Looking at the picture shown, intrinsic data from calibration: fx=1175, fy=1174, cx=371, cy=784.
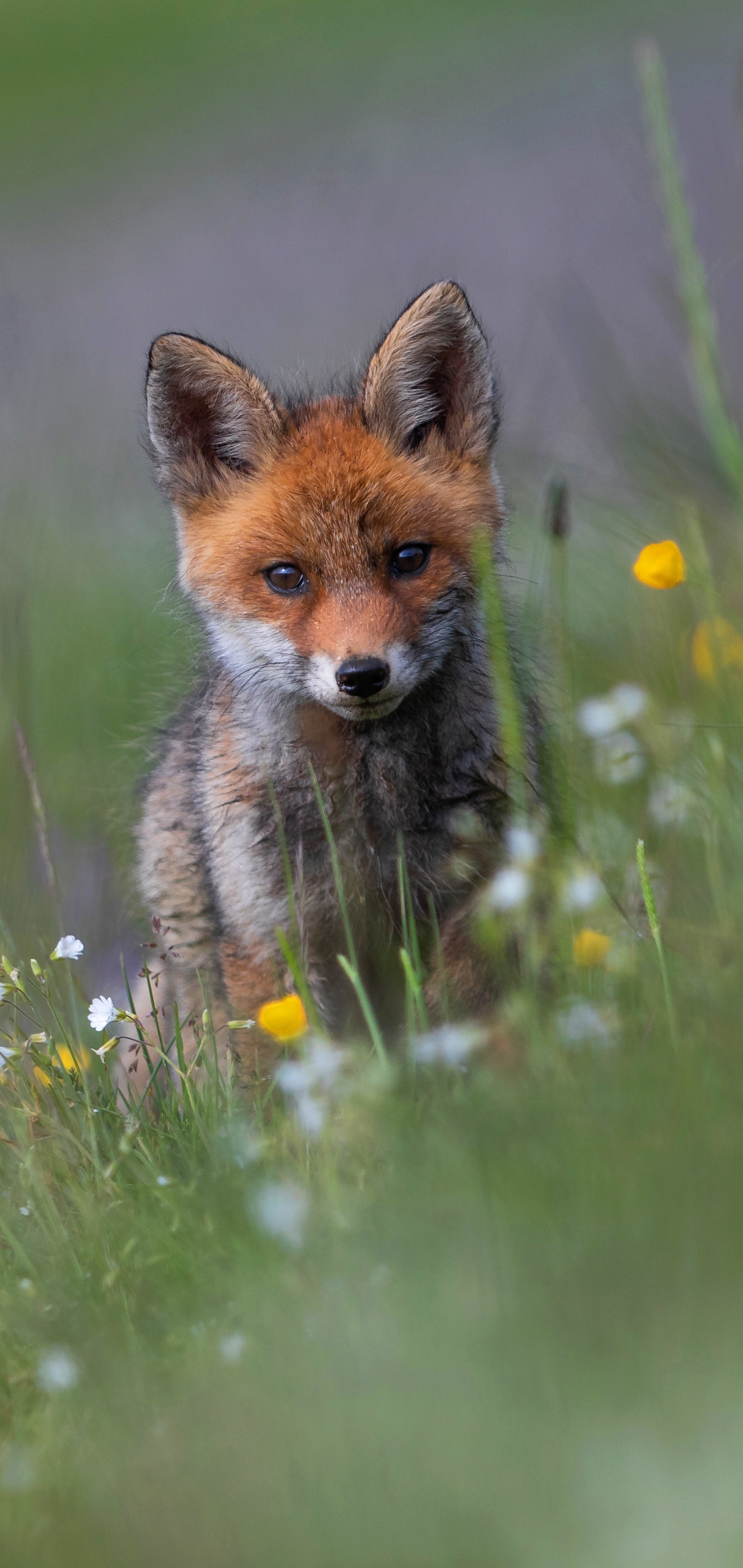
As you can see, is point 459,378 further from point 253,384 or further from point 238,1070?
point 238,1070

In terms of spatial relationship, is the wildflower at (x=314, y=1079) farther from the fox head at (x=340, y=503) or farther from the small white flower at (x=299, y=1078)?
the fox head at (x=340, y=503)

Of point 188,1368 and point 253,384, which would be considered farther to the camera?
point 253,384

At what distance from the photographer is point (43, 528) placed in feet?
20.6

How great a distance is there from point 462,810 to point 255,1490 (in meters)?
2.05

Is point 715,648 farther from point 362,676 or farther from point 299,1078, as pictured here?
point 299,1078

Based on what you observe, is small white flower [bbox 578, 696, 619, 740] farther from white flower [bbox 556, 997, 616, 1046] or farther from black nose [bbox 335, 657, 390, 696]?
white flower [bbox 556, 997, 616, 1046]

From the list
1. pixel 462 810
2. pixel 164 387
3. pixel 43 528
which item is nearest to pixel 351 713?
pixel 462 810

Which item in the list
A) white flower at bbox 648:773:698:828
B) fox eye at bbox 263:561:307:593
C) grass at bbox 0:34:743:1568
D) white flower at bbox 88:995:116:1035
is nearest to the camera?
grass at bbox 0:34:743:1568

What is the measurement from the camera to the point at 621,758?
9.62 ft

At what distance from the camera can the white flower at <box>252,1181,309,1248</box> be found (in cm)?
181

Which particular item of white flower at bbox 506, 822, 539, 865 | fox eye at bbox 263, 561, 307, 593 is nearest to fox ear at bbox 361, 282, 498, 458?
fox eye at bbox 263, 561, 307, 593

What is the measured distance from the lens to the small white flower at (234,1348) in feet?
5.78

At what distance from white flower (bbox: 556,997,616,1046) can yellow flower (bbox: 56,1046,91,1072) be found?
1.14m

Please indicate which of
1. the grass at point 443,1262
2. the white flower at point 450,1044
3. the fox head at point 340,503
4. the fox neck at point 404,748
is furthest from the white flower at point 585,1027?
the fox neck at point 404,748
